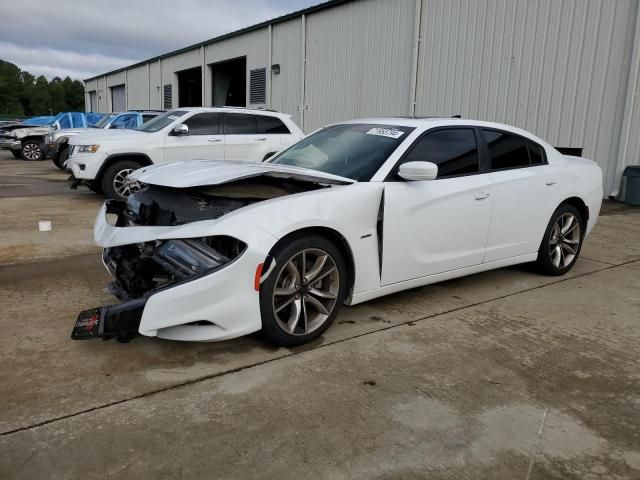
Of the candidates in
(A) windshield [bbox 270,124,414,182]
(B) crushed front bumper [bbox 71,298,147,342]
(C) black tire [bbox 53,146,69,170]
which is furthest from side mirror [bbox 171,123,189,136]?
(C) black tire [bbox 53,146,69,170]

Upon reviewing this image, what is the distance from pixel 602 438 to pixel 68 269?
4.63 m

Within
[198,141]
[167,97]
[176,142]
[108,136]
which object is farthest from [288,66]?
[167,97]

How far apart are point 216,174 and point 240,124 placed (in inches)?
260

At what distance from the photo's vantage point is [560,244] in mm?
5332

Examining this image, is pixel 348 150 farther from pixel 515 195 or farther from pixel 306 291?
pixel 515 195

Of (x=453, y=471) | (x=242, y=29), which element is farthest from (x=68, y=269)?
(x=242, y=29)

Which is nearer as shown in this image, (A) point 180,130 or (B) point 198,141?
(A) point 180,130

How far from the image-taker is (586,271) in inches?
221

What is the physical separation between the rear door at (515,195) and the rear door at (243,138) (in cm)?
584

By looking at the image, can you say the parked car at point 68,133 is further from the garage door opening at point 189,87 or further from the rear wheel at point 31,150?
the garage door opening at point 189,87

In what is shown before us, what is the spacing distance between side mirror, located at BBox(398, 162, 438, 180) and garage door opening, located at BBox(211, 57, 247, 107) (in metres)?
22.7

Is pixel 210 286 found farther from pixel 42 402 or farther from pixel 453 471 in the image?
pixel 453 471

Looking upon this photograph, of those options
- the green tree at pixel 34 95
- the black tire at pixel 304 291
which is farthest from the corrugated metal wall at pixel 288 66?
the green tree at pixel 34 95

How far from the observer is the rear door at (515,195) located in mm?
4605
